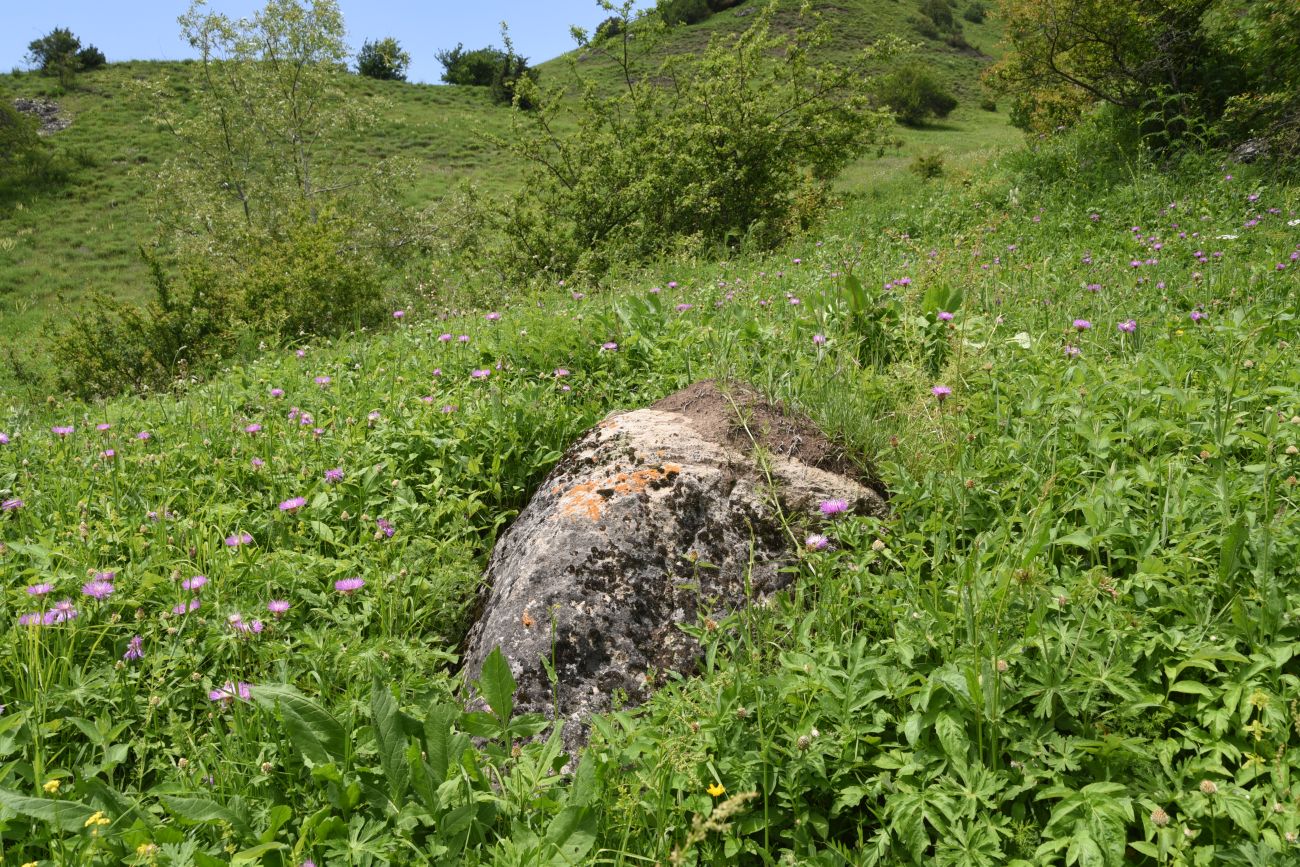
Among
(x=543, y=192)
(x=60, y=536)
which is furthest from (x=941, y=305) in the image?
(x=543, y=192)

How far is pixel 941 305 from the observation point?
396cm

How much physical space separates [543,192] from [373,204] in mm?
11684

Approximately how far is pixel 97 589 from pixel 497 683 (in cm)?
153

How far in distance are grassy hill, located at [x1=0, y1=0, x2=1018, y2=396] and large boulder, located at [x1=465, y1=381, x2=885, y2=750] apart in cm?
1156

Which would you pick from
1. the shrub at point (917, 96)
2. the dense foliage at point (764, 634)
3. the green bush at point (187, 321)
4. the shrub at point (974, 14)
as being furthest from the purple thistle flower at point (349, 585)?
the shrub at point (974, 14)

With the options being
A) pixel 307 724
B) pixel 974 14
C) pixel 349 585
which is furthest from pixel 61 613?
pixel 974 14

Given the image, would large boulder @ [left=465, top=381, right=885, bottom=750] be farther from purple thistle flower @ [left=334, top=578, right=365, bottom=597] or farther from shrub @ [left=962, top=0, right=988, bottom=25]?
shrub @ [left=962, top=0, right=988, bottom=25]

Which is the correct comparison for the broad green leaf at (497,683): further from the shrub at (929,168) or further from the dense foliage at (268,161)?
the shrub at (929,168)

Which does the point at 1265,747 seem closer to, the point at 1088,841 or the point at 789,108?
the point at 1088,841

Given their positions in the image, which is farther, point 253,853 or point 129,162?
point 129,162

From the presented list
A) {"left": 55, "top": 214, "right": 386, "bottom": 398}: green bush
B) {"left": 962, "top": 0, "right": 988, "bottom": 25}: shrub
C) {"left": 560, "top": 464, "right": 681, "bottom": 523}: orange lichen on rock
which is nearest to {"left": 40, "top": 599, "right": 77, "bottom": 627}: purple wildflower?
{"left": 560, "top": 464, "right": 681, "bottom": 523}: orange lichen on rock

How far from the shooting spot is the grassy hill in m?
20.5

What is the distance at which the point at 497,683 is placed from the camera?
2.00 m

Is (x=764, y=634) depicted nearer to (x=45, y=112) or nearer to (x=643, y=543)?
(x=643, y=543)
